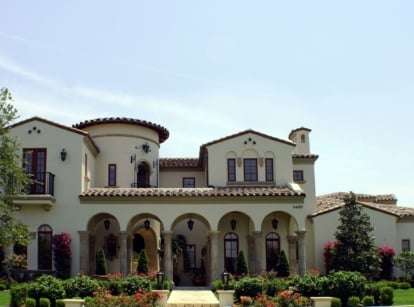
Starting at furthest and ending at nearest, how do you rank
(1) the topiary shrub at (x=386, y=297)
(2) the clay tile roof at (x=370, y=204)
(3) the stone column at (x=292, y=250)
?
(2) the clay tile roof at (x=370, y=204)
(3) the stone column at (x=292, y=250)
(1) the topiary shrub at (x=386, y=297)

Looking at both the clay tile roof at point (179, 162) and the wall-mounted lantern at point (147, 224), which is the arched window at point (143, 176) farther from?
the wall-mounted lantern at point (147, 224)

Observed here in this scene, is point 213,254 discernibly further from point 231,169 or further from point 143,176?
point 143,176

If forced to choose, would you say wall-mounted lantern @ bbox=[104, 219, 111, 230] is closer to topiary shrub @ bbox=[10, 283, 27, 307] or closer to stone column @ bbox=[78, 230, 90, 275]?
stone column @ bbox=[78, 230, 90, 275]

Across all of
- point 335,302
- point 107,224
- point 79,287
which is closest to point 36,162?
point 107,224

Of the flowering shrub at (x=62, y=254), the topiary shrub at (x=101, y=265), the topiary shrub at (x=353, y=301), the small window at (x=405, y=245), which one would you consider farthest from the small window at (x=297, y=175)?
the topiary shrub at (x=353, y=301)

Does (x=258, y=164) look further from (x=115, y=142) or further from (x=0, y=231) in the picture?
(x=0, y=231)

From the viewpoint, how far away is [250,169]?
3406 centimetres

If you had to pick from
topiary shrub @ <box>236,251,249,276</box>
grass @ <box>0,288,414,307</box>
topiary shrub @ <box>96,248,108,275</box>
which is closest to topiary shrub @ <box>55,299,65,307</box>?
grass @ <box>0,288,414,307</box>

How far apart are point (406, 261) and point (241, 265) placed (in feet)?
35.7

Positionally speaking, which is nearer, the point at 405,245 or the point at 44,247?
the point at 44,247

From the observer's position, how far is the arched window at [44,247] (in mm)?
29641

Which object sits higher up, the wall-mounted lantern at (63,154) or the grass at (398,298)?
the wall-mounted lantern at (63,154)

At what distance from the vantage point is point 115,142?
114 ft

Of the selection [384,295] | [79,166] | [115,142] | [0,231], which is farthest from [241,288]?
[115,142]
